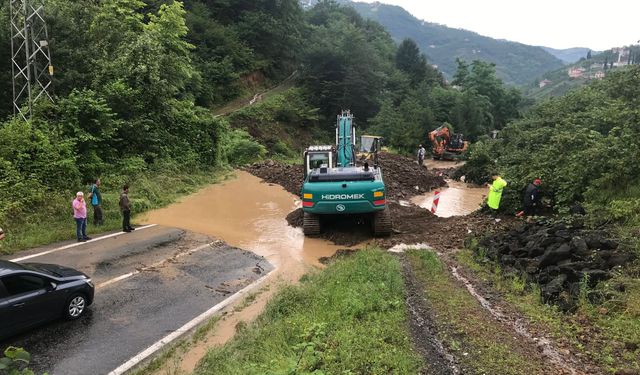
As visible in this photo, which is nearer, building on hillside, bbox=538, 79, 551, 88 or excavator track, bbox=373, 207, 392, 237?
excavator track, bbox=373, 207, 392, 237

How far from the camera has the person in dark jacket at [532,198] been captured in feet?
43.0

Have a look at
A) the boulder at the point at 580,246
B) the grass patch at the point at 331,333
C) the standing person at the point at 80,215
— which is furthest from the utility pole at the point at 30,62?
the boulder at the point at 580,246

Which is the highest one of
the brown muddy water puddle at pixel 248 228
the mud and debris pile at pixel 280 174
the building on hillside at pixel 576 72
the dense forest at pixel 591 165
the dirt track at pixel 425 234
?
the building on hillside at pixel 576 72

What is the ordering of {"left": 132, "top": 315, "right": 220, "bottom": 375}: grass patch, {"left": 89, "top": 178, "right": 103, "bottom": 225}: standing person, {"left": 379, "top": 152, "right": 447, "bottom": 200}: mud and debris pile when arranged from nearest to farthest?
Answer: 1. {"left": 132, "top": 315, "right": 220, "bottom": 375}: grass patch
2. {"left": 89, "top": 178, "right": 103, "bottom": 225}: standing person
3. {"left": 379, "top": 152, "right": 447, "bottom": 200}: mud and debris pile

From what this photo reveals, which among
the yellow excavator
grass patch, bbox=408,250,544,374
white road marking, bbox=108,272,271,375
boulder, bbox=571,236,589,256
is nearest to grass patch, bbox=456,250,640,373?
grass patch, bbox=408,250,544,374

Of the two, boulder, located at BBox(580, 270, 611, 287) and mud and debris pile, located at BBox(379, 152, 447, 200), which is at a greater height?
boulder, located at BBox(580, 270, 611, 287)

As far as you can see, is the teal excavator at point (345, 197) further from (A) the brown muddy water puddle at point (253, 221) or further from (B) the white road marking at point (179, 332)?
(B) the white road marking at point (179, 332)

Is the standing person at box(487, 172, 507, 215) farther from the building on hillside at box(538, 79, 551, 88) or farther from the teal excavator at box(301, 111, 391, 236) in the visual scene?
the building on hillside at box(538, 79, 551, 88)

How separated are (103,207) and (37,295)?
811 centimetres

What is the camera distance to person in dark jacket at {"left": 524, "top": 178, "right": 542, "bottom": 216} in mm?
13094

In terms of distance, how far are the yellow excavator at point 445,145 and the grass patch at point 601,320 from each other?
30.7 metres

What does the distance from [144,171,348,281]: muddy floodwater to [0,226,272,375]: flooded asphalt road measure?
2.19 feet

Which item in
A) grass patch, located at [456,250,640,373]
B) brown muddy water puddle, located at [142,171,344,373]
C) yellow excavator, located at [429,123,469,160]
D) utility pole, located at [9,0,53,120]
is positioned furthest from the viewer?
yellow excavator, located at [429,123,469,160]

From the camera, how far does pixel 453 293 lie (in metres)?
8.07
